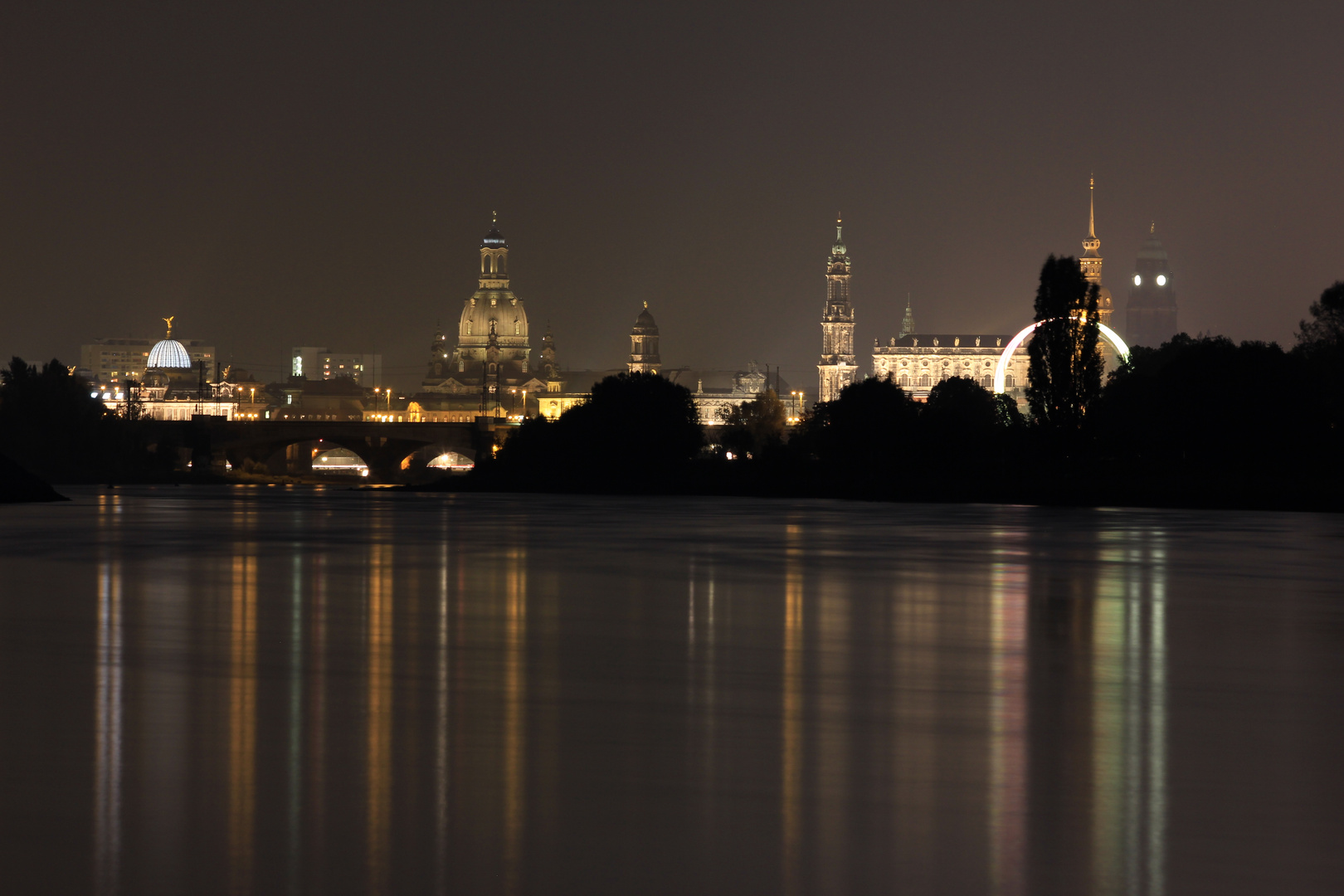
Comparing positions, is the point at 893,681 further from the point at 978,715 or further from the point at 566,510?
the point at 566,510

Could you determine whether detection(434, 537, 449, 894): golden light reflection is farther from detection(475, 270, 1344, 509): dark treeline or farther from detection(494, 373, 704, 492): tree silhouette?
detection(494, 373, 704, 492): tree silhouette

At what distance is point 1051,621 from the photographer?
2447 centimetres

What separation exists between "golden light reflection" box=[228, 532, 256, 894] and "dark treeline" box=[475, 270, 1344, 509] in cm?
5501

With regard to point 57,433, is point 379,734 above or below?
below

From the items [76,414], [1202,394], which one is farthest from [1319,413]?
[76,414]

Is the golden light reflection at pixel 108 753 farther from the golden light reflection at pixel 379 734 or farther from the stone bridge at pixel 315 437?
the stone bridge at pixel 315 437

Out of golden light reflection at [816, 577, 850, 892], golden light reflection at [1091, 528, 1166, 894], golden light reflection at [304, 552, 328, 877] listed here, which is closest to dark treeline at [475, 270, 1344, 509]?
golden light reflection at [1091, 528, 1166, 894]

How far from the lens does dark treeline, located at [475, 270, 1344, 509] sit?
72.1 meters

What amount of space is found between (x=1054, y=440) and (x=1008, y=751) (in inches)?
2697

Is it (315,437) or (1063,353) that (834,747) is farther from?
(315,437)

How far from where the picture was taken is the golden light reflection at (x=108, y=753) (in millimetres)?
9852

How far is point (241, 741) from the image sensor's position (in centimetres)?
1370

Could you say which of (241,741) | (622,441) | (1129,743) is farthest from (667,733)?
(622,441)

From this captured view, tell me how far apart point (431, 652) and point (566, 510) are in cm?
4837
